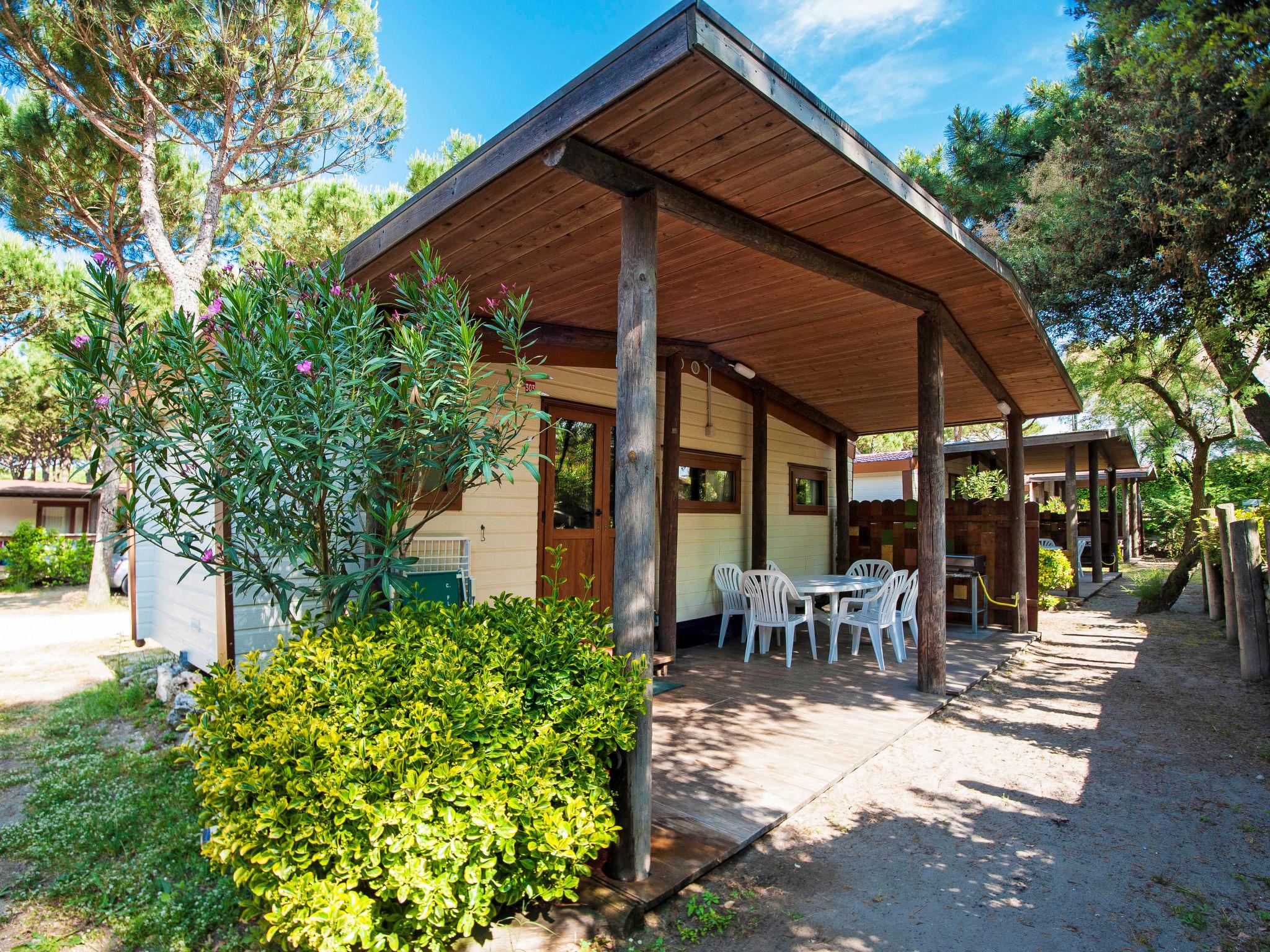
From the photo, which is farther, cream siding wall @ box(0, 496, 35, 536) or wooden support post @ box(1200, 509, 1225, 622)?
cream siding wall @ box(0, 496, 35, 536)

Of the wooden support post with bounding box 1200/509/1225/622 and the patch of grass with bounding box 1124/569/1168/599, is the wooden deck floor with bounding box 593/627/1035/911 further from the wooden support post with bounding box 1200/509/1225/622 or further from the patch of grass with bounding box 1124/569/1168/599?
the patch of grass with bounding box 1124/569/1168/599

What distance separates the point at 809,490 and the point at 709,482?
2.66 metres

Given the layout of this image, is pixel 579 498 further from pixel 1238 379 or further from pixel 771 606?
Answer: pixel 1238 379

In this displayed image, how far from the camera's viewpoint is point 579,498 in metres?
5.96

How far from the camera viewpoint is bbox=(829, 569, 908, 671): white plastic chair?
19.4ft

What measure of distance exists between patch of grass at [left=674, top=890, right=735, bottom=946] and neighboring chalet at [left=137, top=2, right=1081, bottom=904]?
0.37 feet

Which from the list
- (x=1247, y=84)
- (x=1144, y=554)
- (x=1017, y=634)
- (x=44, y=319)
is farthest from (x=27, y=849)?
(x=1144, y=554)

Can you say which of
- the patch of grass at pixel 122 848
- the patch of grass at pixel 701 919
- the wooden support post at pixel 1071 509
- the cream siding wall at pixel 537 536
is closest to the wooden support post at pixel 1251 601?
the cream siding wall at pixel 537 536

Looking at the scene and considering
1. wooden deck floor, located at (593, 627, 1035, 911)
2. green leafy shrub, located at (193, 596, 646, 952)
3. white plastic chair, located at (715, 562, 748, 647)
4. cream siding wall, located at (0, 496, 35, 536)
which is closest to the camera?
green leafy shrub, located at (193, 596, 646, 952)

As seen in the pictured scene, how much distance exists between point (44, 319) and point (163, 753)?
1146 cm

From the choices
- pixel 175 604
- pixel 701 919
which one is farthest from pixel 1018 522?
pixel 175 604

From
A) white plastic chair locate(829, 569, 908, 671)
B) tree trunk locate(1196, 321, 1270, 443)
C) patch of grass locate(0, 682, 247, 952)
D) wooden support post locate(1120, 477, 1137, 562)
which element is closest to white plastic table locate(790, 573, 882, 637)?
white plastic chair locate(829, 569, 908, 671)

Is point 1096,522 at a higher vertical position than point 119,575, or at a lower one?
higher

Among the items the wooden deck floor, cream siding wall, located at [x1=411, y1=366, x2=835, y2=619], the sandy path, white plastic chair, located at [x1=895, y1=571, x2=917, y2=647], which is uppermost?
cream siding wall, located at [x1=411, y1=366, x2=835, y2=619]
